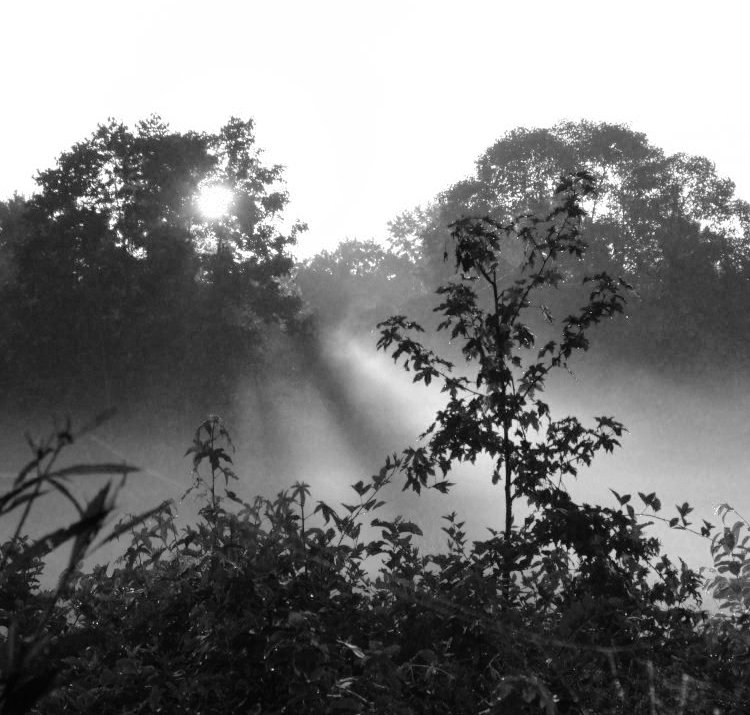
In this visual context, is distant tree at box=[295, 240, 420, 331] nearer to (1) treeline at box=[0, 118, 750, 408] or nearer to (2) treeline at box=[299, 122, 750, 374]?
(2) treeline at box=[299, 122, 750, 374]

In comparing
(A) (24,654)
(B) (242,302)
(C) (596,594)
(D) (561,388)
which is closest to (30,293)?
(B) (242,302)

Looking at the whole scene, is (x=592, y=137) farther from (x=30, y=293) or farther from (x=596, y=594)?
(x=596, y=594)

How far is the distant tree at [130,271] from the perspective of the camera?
23.0 meters

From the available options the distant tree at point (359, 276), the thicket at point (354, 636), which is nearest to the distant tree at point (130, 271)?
the distant tree at point (359, 276)

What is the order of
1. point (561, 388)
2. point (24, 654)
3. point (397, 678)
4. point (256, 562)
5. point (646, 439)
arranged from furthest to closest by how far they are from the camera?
point (561, 388) → point (646, 439) → point (256, 562) → point (397, 678) → point (24, 654)

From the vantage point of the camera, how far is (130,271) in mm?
23219

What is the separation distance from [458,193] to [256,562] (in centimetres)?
3652

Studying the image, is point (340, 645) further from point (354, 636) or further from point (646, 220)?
point (646, 220)

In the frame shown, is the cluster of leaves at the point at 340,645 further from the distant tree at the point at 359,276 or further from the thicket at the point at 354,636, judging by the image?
the distant tree at the point at 359,276

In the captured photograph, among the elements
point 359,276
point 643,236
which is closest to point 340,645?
point 643,236

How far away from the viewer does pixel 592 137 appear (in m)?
37.6

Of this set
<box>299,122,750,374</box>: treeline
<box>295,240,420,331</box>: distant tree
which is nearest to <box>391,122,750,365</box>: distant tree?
<box>299,122,750,374</box>: treeline

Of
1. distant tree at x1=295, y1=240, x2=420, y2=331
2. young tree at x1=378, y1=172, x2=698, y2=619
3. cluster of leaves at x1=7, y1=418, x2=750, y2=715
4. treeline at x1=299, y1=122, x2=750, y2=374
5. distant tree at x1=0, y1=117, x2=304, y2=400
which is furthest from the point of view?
distant tree at x1=295, y1=240, x2=420, y2=331

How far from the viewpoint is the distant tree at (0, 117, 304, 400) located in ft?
75.4
